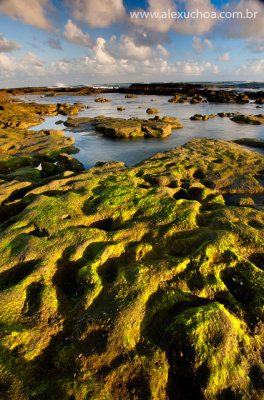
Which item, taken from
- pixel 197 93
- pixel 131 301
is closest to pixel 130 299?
pixel 131 301

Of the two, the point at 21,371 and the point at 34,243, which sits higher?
the point at 34,243

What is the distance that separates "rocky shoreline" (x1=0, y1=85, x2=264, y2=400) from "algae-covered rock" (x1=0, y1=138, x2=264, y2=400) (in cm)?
1

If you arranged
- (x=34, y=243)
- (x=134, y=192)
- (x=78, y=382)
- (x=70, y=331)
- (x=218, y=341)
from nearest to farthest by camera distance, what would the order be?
(x=78, y=382) < (x=218, y=341) < (x=70, y=331) < (x=34, y=243) < (x=134, y=192)

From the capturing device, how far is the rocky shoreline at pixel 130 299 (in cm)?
236

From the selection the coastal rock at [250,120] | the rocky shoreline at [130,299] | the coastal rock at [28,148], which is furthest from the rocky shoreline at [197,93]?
the rocky shoreline at [130,299]

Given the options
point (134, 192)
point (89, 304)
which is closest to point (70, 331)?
point (89, 304)

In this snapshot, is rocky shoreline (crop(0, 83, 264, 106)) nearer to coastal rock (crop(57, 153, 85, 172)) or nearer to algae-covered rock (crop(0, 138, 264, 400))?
coastal rock (crop(57, 153, 85, 172))

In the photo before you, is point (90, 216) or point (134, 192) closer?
point (90, 216)

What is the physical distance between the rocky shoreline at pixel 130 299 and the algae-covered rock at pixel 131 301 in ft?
0.05

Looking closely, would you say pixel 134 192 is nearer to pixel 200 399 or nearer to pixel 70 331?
pixel 70 331

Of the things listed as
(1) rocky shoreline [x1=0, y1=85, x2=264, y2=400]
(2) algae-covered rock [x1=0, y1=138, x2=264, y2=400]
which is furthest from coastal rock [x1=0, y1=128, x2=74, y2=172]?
(2) algae-covered rock [x1=0, y1=138, x2=264, y2=400]

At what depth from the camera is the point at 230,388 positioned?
89.8 inches

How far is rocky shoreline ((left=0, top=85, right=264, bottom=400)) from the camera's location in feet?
7.75

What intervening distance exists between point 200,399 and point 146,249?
2.21m
